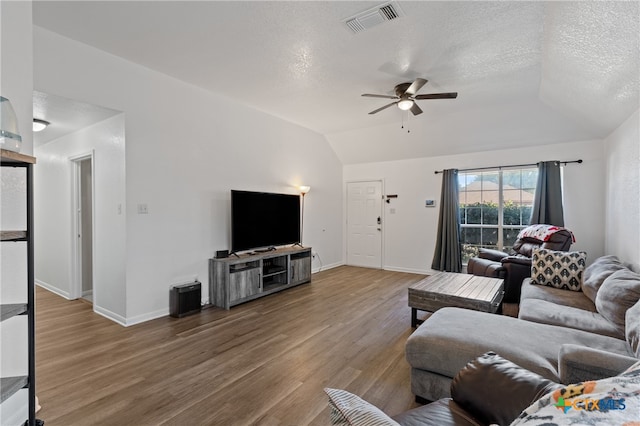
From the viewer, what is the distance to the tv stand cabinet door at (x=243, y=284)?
3.80 meters

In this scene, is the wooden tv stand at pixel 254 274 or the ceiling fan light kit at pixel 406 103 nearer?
the ceiling fan light kit at pixel 406 103

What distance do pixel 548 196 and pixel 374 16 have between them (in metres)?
4.18

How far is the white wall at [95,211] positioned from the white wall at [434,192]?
4695mm

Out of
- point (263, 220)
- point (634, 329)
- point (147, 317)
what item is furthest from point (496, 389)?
point (263, 220)

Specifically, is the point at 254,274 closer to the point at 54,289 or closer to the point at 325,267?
the point at 325,267

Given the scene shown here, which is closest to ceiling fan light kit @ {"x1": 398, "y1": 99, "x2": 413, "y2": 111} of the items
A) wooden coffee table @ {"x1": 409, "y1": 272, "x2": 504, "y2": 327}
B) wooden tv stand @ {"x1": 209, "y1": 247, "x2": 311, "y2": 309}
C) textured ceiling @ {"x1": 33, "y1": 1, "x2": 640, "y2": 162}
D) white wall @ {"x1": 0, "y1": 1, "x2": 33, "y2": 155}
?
textured ceiling @ {"x1": 33, "y1": 1, "x2": 640, "y2": 162}

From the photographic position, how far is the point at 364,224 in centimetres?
669

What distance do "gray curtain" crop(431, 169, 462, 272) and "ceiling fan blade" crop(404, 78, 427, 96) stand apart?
2.66 metres

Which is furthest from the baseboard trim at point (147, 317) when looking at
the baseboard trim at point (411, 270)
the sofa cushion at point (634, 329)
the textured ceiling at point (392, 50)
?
the baseboard trim at point (411, 270)

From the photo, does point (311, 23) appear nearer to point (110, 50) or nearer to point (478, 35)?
point (478, 35)

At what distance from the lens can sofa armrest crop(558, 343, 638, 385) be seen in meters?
1.31

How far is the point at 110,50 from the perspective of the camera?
2.96 metres

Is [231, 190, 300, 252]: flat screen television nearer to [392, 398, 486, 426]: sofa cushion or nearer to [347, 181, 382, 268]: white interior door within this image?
[347, 181, 382, 268]: white interior door

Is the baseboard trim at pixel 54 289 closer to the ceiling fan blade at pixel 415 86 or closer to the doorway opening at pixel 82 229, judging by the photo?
the doorway opening at pixel 82 229
